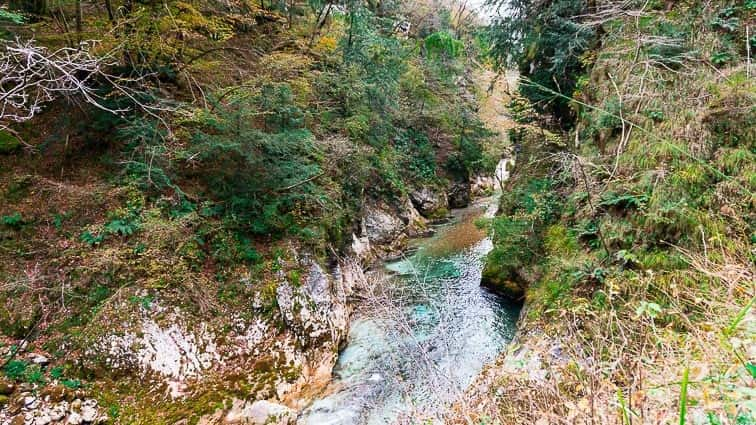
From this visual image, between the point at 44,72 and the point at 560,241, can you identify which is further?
the point at 560,241

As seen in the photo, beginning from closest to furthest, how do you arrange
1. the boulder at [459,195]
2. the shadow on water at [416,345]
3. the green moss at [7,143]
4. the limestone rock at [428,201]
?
the shadow on water at [416,345]
the green moss at [7,143]
the limestone rock at [428,201]
the boulder at [459,195]

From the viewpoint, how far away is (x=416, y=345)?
2.88 m

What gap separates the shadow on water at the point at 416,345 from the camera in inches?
122

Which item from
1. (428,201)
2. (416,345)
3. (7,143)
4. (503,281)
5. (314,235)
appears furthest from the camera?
(428,201)

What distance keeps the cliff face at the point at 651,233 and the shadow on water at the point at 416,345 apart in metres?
0.81

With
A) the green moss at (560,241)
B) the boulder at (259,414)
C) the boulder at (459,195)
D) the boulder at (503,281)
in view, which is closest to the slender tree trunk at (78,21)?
the boulder at (259,414)

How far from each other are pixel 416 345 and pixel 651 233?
10.5 feet

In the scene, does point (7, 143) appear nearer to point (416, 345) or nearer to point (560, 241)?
point (416, 345)

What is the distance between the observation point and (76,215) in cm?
517

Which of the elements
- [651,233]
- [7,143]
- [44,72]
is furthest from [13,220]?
[651,233]

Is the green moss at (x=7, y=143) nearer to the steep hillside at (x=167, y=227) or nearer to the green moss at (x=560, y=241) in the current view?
the steep hillside at (x=167, y=227)

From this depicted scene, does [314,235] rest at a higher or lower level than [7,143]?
lower

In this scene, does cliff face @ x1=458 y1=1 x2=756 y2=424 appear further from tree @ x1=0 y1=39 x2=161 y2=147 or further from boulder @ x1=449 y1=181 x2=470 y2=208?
boulder @ x1=449 y1=181 x2=470 y2=208

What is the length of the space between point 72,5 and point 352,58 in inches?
248
